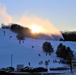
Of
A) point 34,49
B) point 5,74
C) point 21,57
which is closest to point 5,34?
point 34,49

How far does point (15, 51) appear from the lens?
408 feet

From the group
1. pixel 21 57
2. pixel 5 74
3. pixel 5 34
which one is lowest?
pixel 5 74

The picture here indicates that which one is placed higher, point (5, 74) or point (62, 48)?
point (62, 48)

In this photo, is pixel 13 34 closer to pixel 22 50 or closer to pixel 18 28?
pixel 18 28

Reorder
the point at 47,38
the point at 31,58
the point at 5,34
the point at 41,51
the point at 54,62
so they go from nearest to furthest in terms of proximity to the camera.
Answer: the point at 54,62
the point at 31,58
the point at 41,51
the point at 5,34
the point at 47,38

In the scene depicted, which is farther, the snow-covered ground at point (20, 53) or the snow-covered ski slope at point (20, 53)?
the snow-covered ground at point (20, 53)

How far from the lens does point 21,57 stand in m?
116

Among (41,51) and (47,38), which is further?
(47,38)

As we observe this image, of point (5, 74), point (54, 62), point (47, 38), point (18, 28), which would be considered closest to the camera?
point (5, 74)

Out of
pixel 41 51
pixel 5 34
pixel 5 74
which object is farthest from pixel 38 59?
pixel 5 74

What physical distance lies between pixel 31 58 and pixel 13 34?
40509 millimetres

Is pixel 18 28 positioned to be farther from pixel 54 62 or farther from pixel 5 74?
pixel 5 74

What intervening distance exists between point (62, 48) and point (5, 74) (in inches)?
2539

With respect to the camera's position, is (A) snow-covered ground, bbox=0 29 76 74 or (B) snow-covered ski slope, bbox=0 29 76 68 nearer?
(B) snow-covered ski slope, bbox=0 29 76 68
